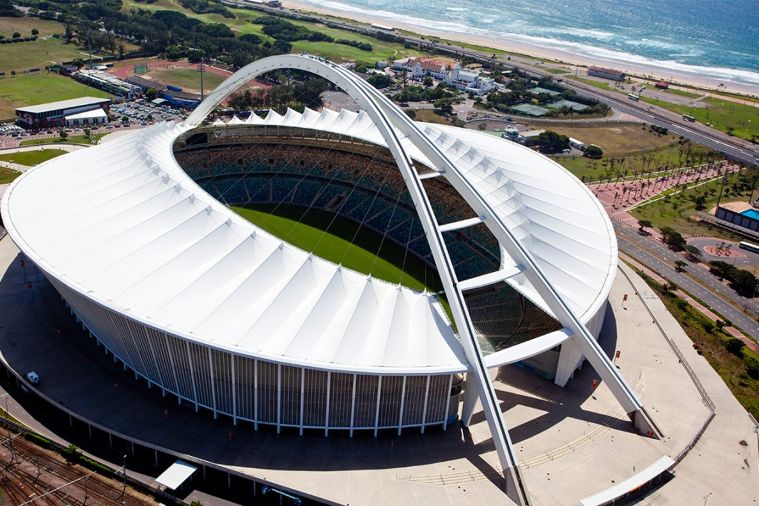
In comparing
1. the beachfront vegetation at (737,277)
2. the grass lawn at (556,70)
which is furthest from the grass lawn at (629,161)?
the grass lawn at (556,70)

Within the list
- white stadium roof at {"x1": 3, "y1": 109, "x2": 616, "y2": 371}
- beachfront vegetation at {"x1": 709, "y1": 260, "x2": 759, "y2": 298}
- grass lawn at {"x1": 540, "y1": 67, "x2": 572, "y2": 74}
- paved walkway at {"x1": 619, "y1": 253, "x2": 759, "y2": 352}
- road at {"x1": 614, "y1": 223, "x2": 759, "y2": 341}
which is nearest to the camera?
white stadium roof at {"x1": 3, "y1": 109, "x2": 616, "y2": 371}

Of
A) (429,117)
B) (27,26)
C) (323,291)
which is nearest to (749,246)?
(429,117)

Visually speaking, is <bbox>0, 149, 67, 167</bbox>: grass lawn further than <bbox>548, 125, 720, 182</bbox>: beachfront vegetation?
No

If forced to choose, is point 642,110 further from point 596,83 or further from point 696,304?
point 696,304

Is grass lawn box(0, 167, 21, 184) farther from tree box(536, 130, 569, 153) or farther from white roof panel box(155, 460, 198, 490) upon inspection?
tree box(536, 130, 569, 153)

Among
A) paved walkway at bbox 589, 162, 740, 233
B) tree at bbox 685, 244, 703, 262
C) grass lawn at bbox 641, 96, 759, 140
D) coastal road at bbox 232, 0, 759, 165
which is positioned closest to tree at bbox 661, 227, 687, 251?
tree at bbox 685, 244, 703, 262

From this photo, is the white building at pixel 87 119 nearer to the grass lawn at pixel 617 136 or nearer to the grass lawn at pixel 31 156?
the grass lawn at pixel 31 156
